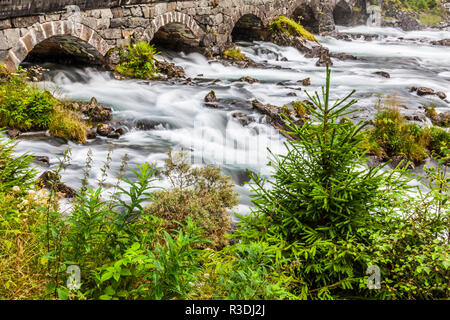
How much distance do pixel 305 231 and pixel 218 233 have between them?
5.33 feet

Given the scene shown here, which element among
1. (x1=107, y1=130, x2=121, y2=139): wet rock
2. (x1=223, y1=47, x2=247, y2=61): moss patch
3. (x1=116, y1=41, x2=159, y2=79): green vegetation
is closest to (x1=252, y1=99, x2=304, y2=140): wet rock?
(x1=107, y1=130, x2=121, y2=139): wet rock

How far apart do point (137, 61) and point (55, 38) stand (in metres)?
2.22

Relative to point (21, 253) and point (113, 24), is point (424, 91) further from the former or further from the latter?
point (21, 253)

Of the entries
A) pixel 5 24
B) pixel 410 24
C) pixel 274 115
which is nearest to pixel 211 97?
pixel 274 115

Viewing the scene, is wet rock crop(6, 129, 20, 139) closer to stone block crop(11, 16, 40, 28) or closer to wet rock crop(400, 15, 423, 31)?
stone block crop(11, 16, 40, 28)

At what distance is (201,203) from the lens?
181 inches

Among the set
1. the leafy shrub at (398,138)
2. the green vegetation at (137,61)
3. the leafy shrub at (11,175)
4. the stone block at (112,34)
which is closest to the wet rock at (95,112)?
the stone block at (112,34)

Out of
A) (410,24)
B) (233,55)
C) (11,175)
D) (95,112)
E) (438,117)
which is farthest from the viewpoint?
(410,24)

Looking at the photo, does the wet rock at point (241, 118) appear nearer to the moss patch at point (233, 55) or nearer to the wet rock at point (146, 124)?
the wet rock at point (146, 124)

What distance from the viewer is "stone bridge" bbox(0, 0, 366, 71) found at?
26.6 ft

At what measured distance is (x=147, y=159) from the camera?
6.84 metres

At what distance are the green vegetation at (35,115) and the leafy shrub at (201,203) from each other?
3.15 meters
